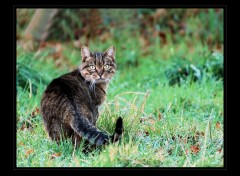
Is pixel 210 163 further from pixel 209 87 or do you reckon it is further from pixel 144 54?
pixel 144 54

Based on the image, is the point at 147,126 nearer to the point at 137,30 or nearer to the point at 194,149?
the point at 194,149

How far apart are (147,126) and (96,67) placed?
91 cm

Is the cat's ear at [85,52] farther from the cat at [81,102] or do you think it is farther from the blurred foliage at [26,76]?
the blurred foliage at [26,76]

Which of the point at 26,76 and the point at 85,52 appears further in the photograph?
the point at 26,76

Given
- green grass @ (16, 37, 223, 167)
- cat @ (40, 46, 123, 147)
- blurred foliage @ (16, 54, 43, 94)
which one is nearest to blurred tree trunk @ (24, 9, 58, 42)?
green grass @ (16, 37, 223, 167)

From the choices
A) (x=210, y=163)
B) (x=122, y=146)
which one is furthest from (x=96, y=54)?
(x=210, y=163)

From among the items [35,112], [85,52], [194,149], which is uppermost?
[85,52]

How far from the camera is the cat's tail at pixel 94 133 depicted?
6023 millimetres

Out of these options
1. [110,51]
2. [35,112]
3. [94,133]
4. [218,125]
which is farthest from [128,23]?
[94,133]

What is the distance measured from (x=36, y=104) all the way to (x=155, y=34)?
17.6 feet

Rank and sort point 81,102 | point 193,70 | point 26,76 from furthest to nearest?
1. point 193,70
2. point 26,76
3. point 81,102

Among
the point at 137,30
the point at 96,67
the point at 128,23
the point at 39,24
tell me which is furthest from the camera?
the point at 128,23

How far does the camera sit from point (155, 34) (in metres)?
13.1

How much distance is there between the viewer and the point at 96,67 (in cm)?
705
